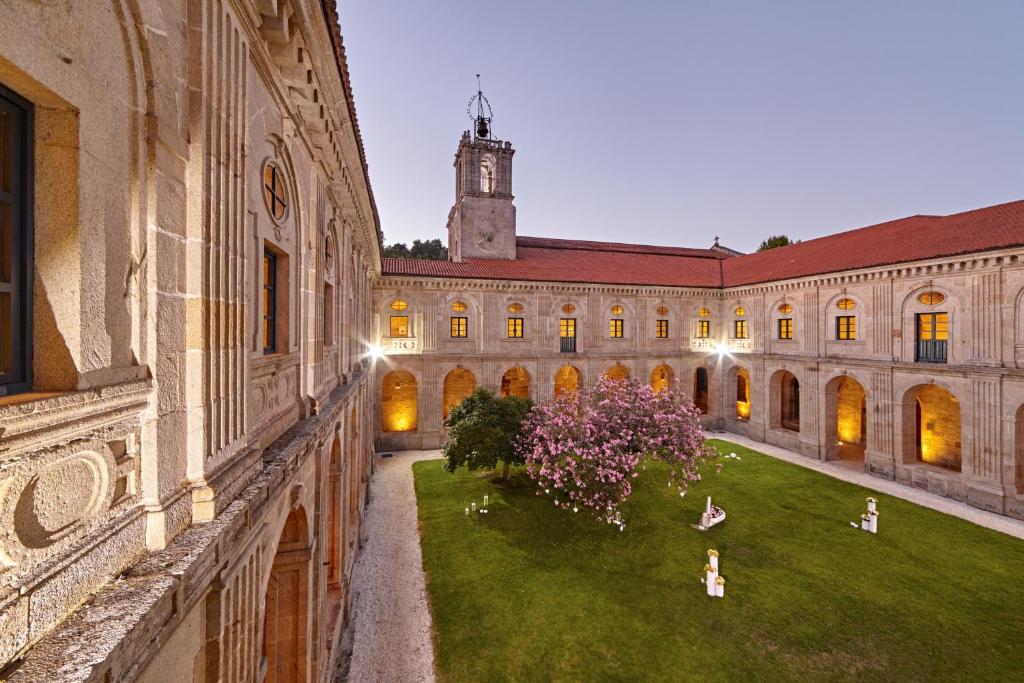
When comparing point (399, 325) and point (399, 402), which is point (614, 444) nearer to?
point (399, 325)

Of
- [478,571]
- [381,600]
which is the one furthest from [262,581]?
[478,571]

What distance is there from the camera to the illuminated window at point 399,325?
23.7 meters

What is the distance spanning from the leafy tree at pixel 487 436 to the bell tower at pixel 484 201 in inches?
595

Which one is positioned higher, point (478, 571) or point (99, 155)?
point (99, 155)

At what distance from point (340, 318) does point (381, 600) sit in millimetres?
7262

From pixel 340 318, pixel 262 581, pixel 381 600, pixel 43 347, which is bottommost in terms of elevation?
pixel 381 600

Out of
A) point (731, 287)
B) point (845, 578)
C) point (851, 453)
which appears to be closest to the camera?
point (845, 578)

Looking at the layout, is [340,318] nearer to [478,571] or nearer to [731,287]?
[478,571]

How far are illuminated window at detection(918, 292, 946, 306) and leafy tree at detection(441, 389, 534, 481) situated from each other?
18.5 metres

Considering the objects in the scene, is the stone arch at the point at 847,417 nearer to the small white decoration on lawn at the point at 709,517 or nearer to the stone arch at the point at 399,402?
the small white decoration on lawn at the point at 709,517

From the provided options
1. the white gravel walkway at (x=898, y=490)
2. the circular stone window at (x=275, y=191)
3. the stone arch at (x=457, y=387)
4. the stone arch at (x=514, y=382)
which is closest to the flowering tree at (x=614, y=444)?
the circular stone window at (x=275, y=191)

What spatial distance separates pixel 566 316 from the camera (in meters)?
26.5

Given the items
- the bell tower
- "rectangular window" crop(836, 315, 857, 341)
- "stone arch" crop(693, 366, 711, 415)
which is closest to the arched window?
the bell tower

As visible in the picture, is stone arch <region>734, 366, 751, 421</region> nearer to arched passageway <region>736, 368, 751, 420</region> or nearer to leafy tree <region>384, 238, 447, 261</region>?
arched passageway <region>736, 368, 751, 420</region>
